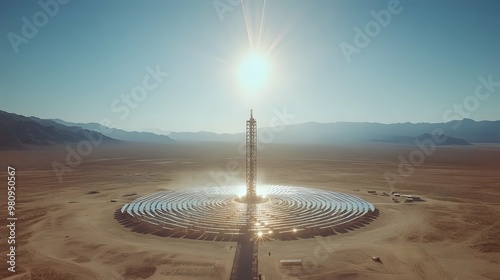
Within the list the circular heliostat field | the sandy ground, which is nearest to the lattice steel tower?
the circular heliostat field

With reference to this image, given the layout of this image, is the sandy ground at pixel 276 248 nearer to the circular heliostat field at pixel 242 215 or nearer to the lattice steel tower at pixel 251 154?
the circular heliostat field at pixel 242 215

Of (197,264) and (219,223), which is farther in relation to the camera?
(219,223)

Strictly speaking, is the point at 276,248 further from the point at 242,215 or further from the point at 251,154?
the point at 251,154

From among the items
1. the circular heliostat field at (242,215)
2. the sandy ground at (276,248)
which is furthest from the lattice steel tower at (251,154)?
the sandy ground at (276,248)

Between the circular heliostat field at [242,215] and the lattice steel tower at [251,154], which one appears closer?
the circular heliostat field at [242,215]

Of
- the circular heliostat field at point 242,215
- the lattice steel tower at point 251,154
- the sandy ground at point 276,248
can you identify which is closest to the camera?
the sandy ground at point 276,248

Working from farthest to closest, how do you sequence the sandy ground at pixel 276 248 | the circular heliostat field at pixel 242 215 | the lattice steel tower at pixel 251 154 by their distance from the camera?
the lattice steel tower at pixel 251 154 < the circular heliostat field at pixel 242 215 < the sandy ground at pixel 276 248

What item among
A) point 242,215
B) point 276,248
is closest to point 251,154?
point 242,215

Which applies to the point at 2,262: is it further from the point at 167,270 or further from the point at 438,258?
the point at 438,258

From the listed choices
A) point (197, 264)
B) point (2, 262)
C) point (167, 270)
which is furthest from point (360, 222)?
point (2, 262)
